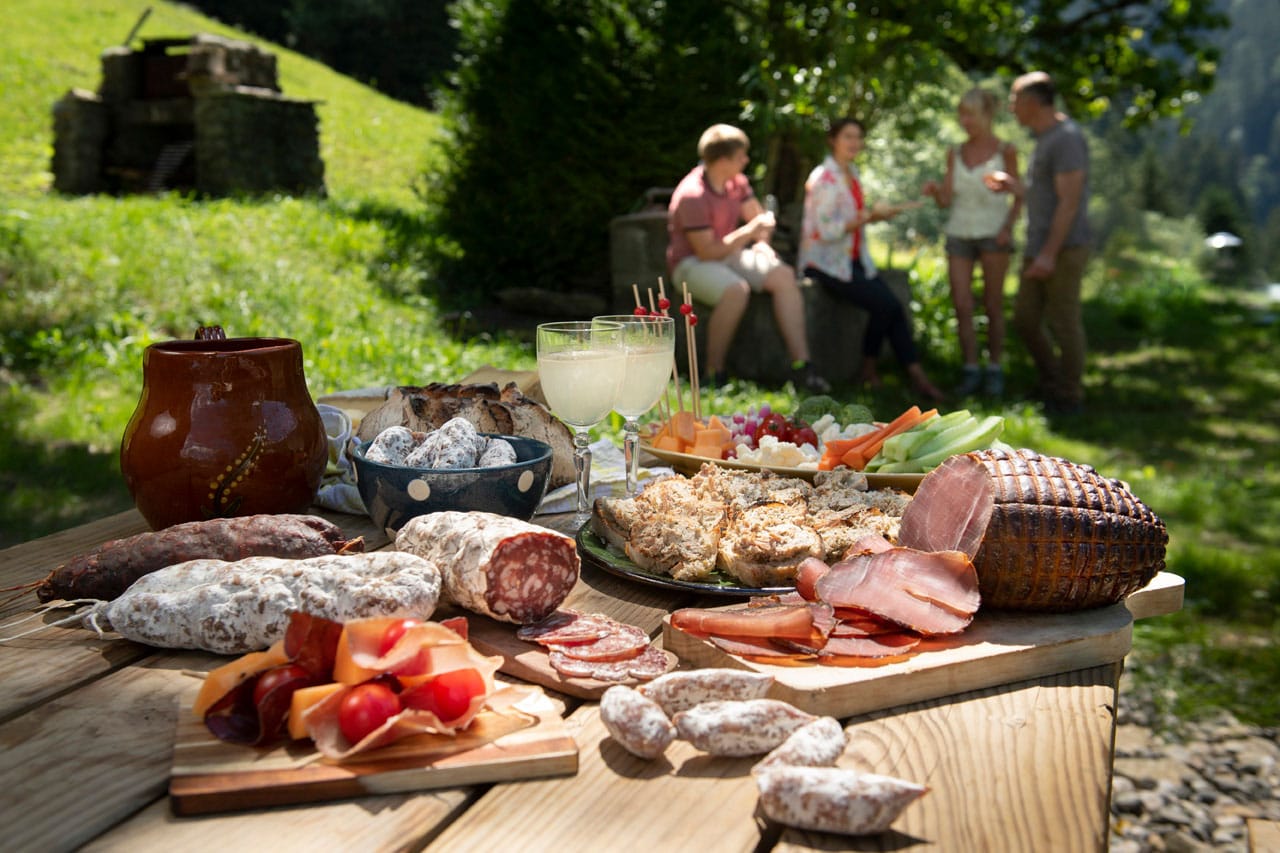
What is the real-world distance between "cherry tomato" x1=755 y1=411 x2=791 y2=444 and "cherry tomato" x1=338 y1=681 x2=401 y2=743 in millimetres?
1352

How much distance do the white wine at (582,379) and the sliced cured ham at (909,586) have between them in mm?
713

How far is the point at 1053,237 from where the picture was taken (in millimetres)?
7199

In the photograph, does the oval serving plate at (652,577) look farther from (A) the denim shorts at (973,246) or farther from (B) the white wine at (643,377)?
(A) the denim shorts at (973,246)

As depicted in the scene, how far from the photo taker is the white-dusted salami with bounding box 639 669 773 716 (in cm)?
124

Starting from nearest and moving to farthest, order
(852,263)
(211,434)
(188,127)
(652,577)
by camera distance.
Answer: (652,577) → (211,434) → (852,263) → (188,127)

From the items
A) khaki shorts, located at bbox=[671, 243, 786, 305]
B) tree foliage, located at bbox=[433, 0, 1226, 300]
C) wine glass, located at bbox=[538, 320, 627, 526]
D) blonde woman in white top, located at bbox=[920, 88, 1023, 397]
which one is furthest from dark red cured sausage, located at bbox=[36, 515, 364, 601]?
tree foliage, located at bbox=[433, 0, 1226, 300]

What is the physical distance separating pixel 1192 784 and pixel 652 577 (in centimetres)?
281

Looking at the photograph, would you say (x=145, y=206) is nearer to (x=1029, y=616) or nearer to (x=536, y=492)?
(x=536, y=492)

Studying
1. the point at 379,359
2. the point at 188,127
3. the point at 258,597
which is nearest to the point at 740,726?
the point at 258,597

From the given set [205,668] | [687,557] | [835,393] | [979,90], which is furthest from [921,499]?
[979,90]

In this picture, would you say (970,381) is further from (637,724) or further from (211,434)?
(637,724)

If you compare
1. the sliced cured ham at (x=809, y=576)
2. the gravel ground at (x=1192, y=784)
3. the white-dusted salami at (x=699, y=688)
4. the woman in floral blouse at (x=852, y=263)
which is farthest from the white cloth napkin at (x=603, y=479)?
the woman in floral blouse at (x=852, y=263)

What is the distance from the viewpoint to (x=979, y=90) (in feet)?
24.9

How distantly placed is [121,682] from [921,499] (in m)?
1.06
